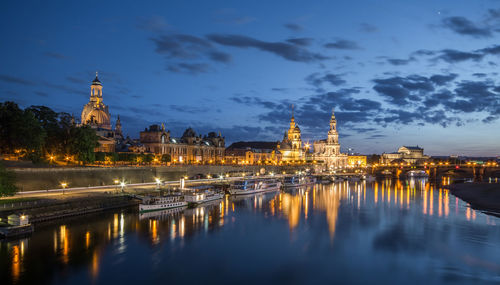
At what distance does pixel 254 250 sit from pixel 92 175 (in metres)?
37.7

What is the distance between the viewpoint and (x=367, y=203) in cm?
6325

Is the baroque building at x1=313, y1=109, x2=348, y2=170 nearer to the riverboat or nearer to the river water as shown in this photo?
the riverboat

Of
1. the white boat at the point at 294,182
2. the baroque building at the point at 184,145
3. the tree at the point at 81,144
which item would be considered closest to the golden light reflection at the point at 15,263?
the tree at the point at 81,144

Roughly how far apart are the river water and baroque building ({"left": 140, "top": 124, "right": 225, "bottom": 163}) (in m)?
65.1

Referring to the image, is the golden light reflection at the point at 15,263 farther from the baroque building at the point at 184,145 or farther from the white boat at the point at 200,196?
the baroque building at the point at 184,145

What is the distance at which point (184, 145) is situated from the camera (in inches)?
4798

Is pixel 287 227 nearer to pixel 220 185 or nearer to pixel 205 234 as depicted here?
pixel 205 234

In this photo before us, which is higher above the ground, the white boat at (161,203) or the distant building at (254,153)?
the distant building at (254,153)

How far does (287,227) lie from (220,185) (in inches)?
1196

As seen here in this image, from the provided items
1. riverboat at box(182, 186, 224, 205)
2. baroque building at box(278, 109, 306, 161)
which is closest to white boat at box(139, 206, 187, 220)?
riverboat at box(182, 186, 224, 205)

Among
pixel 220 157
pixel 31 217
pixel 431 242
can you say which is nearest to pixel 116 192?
pixel 31 217

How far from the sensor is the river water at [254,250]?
25531 millimetres

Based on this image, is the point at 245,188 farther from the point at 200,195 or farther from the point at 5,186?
the point at 5,186

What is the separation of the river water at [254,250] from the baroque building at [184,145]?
6510 centimetres
